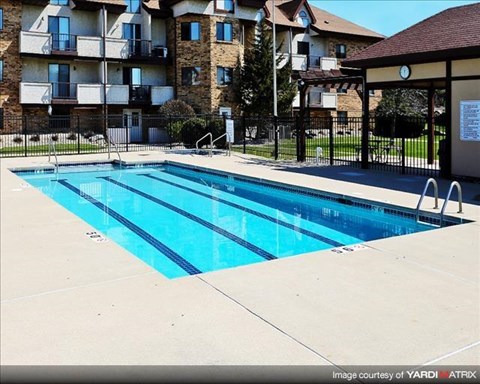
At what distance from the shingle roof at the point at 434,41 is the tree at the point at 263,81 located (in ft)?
52.6

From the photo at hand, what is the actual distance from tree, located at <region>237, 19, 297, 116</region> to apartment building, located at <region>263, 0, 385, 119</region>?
178 inches

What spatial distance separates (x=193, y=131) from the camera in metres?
28.4

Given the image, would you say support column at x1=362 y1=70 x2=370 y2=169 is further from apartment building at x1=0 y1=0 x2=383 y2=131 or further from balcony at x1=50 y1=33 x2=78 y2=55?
balcony at x1=50 y1=33 x2=78 y2=55

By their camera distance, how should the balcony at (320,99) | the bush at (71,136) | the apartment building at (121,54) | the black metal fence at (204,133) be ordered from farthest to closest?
the balcony at (320,99)
the apartment building at (121,54)
the bush at (71,136)
the black metal fence at (204,133)

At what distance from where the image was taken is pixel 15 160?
20.8 meters

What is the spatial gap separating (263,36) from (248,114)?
193 inches

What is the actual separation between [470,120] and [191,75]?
2275 centimetres

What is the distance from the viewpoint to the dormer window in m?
40.9

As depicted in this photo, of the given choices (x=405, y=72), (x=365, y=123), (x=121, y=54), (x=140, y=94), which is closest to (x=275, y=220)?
(x=405, y=72)

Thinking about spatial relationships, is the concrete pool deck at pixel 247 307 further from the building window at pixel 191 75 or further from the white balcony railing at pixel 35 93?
the building window at pixel 191 75

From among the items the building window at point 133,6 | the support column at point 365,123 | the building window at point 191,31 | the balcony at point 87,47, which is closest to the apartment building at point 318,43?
the building window at point 191,31

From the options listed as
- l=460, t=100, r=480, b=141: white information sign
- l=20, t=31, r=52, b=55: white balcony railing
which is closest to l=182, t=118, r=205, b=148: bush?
l=20, t=31, r=52, b=55: white balcony railing

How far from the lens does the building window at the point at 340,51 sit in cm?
4228

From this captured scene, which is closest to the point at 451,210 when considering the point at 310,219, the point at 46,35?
the point at 310,219
